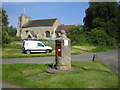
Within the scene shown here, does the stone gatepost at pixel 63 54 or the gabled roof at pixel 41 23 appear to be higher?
the gabled roof at pixel 41 23

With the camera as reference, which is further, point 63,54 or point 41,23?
point 41,23

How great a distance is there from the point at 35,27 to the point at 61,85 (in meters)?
55.5

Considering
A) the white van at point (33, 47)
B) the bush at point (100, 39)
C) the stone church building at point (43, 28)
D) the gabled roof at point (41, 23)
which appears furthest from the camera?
the gabled roof at point (41, 23)

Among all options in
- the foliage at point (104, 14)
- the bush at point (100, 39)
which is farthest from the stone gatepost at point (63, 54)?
the foliage at point (104, 14)

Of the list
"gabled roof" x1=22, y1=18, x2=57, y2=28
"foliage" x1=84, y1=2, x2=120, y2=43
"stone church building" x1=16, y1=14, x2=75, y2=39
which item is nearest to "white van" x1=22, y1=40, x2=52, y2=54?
"foliage" x1=84, y1=2, x2=120, y2=43

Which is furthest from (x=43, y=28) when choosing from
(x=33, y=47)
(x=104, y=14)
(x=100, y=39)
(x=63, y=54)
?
(x=63, y=54)

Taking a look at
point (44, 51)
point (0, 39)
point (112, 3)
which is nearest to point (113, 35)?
point (112, 3)

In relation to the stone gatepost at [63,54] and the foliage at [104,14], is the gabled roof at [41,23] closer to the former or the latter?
the foliage at [104,14]

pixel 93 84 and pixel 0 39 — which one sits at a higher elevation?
pixel 0 39

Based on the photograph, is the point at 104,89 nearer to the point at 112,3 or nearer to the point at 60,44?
the point at 60,44

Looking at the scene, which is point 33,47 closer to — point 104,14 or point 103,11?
point 103,11

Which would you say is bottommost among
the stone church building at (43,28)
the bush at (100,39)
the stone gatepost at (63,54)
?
the stone gatepost at (63,54)

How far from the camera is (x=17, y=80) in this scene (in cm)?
607

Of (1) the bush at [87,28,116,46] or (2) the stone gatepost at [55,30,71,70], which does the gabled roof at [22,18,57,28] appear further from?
(2) the stone gatepost at [55,30,71,70]
